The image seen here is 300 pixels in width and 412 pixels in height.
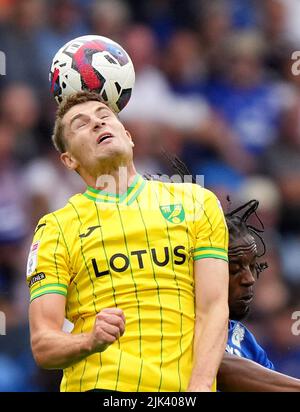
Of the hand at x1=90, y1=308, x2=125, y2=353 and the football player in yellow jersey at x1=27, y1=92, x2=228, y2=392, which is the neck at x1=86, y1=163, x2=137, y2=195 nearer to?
the football player in yellow jersey at x1=27, y1=92, x2=228, y2=392

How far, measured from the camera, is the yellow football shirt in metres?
4.47

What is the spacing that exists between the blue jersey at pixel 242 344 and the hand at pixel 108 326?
132cm

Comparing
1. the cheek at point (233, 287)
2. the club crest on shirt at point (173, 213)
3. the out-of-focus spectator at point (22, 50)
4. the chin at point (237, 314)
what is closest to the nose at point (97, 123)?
the club crest on shirt at point (173, 213)

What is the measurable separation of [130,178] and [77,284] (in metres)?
0.51

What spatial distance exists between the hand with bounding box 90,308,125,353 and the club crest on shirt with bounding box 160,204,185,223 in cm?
62

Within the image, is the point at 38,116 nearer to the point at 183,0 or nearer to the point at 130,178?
the point at 183,0

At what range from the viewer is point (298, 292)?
8.86 m

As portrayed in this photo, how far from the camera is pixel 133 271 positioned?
4.57 meters

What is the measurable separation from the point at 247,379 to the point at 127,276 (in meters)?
0.81

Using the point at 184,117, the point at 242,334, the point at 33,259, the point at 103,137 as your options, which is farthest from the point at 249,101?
the point at 33,259

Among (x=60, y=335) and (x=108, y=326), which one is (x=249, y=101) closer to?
(x=60, y=335)

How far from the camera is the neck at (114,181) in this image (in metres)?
4.79

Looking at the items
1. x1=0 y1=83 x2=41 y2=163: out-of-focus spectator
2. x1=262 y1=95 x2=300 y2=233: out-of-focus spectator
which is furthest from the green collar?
x1=262 y1=95 x2=300 y2=233: out-of-focus spectator

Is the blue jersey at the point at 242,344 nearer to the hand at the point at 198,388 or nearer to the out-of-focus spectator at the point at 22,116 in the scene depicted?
the hand at the point at 198,388
